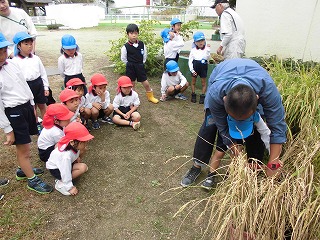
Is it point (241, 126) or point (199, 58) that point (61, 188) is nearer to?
point (241, 126)

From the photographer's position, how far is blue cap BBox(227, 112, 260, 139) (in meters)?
2.02

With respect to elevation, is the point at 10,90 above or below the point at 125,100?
above

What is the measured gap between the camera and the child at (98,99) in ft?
13.3

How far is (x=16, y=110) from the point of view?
2592 mm

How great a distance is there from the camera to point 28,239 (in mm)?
2287

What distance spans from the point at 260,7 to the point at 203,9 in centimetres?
3160

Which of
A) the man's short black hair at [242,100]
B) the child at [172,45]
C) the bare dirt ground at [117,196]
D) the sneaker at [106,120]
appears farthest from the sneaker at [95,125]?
the man's short black hair at [242,100]

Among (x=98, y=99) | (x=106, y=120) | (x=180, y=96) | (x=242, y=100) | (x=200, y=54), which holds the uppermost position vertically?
(x=242, y=100)

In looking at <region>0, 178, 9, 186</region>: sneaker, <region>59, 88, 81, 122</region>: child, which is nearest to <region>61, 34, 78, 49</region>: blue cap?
<region>59, 88, 81, 122</region>: child

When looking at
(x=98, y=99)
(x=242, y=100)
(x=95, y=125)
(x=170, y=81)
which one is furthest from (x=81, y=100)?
(x=242, y=100)

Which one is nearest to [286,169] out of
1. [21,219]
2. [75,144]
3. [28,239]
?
[75,144]

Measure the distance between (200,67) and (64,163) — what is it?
3433 mm

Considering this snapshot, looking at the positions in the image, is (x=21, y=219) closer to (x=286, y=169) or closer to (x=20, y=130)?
(x=20, y=130)

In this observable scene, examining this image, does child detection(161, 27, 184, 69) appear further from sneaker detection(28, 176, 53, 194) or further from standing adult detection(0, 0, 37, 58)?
sneaker detection(28, 176, 53, 194)
